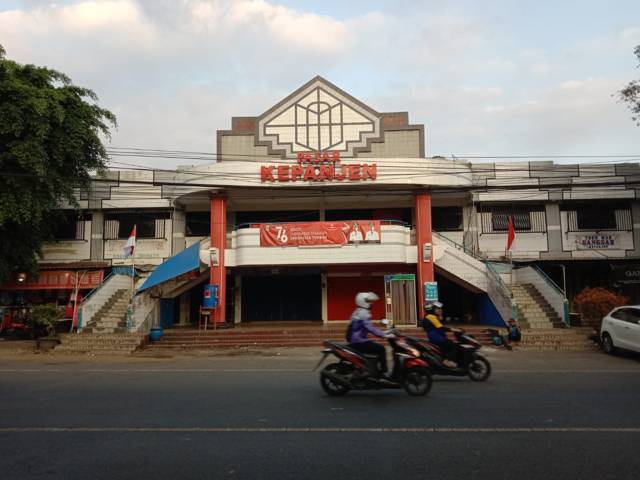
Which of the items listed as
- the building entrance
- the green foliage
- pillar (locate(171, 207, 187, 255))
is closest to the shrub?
the building entrance

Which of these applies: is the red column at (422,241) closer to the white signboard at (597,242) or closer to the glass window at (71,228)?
the white signboard at (597,242)

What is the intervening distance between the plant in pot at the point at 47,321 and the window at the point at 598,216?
70.9 ft

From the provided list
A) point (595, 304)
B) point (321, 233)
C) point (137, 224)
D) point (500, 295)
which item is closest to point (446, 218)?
point (500, 295)

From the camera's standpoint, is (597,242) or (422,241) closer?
(422,241)

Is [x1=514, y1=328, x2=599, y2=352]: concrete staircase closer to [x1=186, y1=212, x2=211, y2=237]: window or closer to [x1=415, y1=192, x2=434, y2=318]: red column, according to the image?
[x1=415, y1=192, x2=434, y2=318]: red column

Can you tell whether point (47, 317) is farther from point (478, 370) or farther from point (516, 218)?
point (516, 218)

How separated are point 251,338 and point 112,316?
5.78m

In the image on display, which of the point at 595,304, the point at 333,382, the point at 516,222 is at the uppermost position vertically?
the point at 516,222

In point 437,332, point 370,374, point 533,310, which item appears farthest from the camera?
point 533,310

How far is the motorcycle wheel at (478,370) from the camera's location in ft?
31.8

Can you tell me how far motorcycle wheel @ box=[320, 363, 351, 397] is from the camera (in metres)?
8.18

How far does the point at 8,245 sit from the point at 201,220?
794cm

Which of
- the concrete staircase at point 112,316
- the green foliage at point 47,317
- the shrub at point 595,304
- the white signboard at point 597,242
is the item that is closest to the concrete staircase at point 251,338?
the concrete staircase at point 112,316

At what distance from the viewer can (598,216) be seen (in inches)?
912
